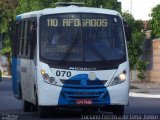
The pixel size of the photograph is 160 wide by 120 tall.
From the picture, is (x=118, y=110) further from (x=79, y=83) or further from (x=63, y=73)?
(x=63, y=73)

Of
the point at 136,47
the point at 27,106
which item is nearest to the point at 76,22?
the point at 27,106

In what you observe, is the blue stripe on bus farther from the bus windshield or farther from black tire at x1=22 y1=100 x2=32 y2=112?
black tire at x1=22 y1=100 x2=32 y2=112

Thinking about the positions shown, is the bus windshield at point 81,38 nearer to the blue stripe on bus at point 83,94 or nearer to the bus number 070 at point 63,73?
the bus number 070 at point 63,73

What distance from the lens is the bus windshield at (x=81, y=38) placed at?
19.8 m

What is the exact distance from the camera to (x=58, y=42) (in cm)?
1997

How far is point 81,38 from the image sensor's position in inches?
791

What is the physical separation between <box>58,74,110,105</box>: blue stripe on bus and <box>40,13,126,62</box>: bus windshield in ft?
1.96

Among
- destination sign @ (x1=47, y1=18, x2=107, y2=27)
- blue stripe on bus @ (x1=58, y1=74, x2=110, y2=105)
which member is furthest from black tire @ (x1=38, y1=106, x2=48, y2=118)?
destination sign @ (x1=47, y1=18, x2=107, y2=27)

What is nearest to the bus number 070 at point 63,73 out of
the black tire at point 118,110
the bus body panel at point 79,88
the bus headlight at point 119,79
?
the bus body panel at point 79,88

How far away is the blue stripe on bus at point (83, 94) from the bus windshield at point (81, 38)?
0.60 meters

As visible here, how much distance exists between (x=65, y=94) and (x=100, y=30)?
2081mm

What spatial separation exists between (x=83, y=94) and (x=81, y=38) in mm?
1548

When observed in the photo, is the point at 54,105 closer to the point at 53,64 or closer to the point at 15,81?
the point at 53,64

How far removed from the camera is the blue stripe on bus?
1941 centimetres
